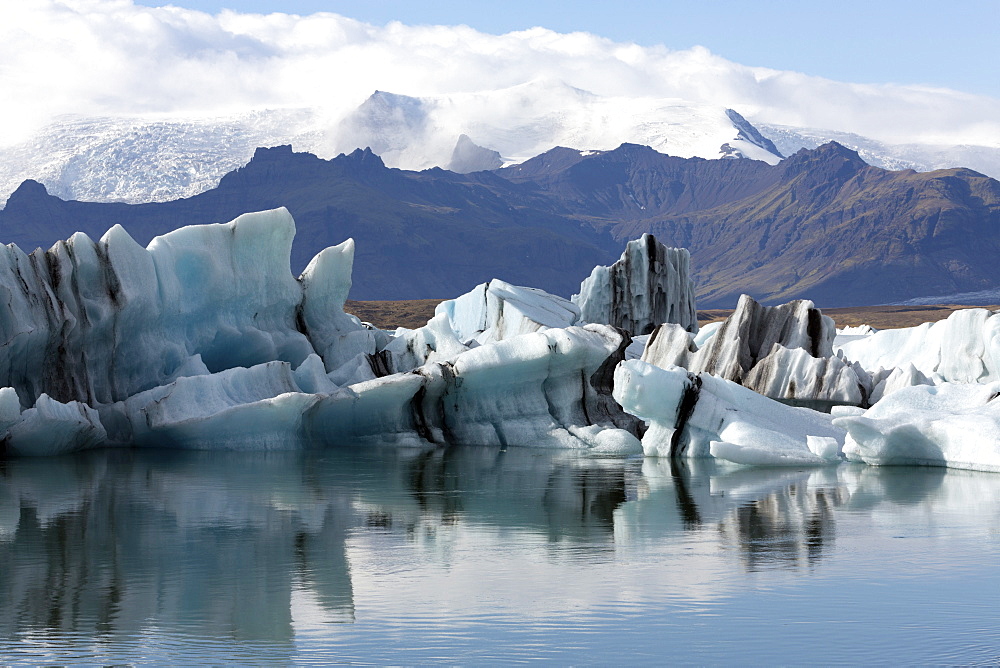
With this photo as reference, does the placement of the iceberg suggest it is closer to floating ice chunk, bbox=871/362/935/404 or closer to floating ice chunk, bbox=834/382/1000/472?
floating ice chunk, bbox=834/382/1000/472

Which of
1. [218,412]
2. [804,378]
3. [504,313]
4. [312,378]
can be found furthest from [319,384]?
[804,378]

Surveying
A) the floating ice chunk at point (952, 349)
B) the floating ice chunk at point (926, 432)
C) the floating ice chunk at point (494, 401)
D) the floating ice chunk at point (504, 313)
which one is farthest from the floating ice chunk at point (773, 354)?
the floating ice chunk at point (926, 432)

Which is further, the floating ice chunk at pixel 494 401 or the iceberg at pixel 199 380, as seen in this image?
the floating ice chunk at pixel 494 401

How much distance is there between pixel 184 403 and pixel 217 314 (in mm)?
4292

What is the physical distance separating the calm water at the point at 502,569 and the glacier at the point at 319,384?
1488 mm

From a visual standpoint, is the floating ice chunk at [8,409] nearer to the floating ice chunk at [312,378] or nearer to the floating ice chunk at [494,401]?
the floating ice chunk at [494,401]

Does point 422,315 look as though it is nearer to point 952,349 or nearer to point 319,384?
point 952,349

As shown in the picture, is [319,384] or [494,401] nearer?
[494,401]

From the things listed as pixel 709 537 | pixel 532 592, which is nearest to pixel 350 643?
pixel 532 592

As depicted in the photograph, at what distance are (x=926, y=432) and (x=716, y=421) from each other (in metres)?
2.99

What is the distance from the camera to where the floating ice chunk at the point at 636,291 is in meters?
44.1

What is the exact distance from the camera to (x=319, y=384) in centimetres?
2344

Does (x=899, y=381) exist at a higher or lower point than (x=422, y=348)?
lower

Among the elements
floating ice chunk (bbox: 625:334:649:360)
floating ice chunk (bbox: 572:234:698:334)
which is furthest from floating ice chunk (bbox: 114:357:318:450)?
floating ice chunk (bbox: 572:234:698:334)
